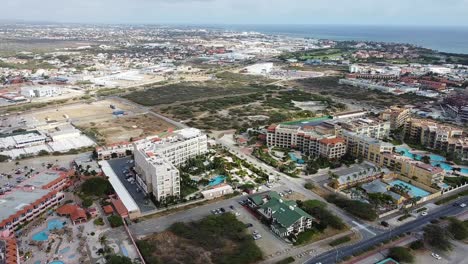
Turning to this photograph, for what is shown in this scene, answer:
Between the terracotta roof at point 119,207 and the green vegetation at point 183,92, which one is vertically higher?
the green vegetation at point 183,92

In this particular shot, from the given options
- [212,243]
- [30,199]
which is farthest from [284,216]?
[30,199]

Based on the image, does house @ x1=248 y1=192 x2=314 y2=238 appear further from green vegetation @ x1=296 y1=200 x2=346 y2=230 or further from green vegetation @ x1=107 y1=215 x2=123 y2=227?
green vegetation @ x1=107 y1=215 x2=123 y2=227

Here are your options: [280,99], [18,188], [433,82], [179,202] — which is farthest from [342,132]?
[433,82]

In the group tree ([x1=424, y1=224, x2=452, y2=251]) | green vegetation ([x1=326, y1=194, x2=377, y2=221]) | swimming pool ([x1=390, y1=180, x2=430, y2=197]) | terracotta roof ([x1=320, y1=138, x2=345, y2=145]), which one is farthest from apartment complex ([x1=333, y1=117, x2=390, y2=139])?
tree ([x1=424, y1=224, x2=452, y2=251])

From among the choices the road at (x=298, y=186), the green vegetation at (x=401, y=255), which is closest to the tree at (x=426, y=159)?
the road at (x=298, y=186)

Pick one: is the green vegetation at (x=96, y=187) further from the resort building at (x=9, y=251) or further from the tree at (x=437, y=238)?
the tree at (x=437, y=238)

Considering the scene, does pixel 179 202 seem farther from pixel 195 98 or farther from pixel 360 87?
pixel 360 87

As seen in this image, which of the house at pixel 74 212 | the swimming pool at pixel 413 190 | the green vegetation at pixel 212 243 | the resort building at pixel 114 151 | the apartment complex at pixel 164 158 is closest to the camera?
the green vegetation at pixel 212 243
